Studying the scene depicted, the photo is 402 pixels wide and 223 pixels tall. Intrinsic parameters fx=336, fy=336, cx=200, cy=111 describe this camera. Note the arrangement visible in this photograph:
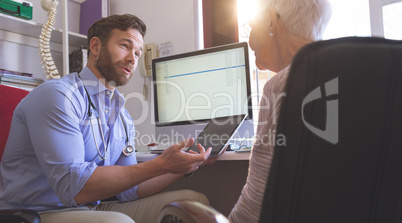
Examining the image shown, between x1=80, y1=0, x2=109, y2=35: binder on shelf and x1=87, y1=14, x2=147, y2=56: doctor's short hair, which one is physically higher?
x1=80, y1=0, x2=109, y2=35: binder on shelf

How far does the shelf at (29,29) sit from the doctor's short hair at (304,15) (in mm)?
1804

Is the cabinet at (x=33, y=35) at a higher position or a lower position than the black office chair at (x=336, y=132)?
higher

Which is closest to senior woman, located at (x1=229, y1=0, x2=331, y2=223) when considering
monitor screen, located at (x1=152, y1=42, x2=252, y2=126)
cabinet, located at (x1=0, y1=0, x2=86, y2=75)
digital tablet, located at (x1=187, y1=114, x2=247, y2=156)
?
digital tablet, located at (x1=187, y1=114, x2=247, y2=156)

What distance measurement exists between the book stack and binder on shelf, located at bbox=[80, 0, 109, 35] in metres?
0.72

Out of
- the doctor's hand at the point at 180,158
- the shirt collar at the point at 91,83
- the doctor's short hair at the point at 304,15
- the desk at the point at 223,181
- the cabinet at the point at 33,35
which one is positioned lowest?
the desk at the point at 223,181

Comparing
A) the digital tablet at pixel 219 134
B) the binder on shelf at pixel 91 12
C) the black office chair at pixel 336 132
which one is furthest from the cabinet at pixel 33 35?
the black office chair at pixel 336 132

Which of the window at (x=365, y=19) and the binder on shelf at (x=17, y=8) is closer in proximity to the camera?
the window at (x=365, y=19)

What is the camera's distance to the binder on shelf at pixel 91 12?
2576 millimetres

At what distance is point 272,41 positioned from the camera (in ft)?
3.12

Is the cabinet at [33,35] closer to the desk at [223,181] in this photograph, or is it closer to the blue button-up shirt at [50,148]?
the blue button-up shirt at [50,148]

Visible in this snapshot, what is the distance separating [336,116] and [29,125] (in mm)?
970

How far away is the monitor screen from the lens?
151 cm

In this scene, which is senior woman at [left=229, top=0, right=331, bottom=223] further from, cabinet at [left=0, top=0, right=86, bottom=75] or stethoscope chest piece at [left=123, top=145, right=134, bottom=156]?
cabinet at [left=0, top=0, right=86, bottom=75]

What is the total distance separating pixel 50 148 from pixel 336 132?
0.88 metres
